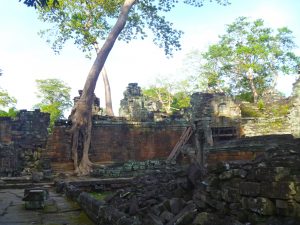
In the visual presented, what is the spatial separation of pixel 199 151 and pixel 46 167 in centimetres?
663

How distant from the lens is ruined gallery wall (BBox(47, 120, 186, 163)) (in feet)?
54.4

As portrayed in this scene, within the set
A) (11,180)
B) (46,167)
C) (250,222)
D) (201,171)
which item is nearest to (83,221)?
(201,171)

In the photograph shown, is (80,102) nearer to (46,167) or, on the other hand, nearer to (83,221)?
(46,167)

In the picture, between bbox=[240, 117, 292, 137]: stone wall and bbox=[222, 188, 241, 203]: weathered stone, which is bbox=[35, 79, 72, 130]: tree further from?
bbox=[222, 188, 241, 203]: weathered stone

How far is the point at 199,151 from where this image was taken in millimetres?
14273

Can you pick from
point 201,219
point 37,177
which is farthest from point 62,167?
point 201,219

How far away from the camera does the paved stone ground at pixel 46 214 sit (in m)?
4.87

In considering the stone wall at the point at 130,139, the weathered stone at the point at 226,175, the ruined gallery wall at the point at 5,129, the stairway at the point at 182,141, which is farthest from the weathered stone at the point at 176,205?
the ruined gallery wall at the point at 5,129

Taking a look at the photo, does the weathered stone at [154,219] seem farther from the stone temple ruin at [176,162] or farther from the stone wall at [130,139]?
the stone wall at [130,139]

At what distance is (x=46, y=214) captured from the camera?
18.1 feet

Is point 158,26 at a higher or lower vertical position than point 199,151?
higher

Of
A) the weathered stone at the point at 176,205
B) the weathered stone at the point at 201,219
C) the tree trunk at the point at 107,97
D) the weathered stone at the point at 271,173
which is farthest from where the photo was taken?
the tree trunk at the point at 107,97

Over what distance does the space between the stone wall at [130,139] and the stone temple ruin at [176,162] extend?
0.05 metres

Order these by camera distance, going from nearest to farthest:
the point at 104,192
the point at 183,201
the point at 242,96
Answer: the point at 183,201 → the point at 104,192 → the point at 242,96
